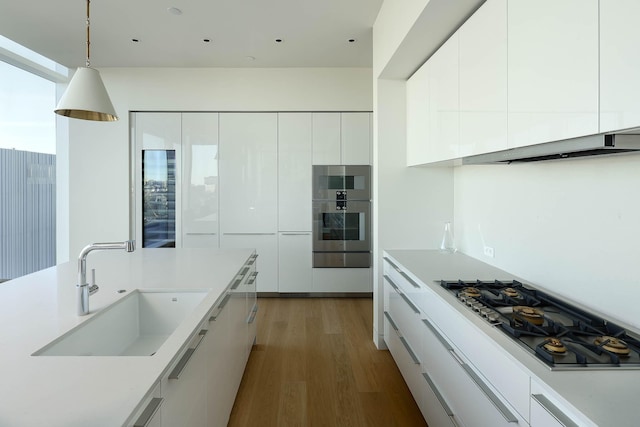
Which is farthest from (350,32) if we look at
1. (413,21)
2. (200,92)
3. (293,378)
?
(293,378)

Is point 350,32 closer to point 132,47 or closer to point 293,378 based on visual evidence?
point 132,47

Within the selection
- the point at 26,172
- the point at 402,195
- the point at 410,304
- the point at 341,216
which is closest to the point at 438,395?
the point at 410,304

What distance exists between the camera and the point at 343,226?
4816mm

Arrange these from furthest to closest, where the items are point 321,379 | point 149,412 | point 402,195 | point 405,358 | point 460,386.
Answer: point 402,195 < point 321,379 < point 405,358 < point 460,386 < point 149,412

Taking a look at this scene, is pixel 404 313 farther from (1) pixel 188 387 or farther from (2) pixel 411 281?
(1) pixel 188 387

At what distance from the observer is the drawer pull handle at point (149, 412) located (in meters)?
0.92

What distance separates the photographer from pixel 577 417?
0.89m

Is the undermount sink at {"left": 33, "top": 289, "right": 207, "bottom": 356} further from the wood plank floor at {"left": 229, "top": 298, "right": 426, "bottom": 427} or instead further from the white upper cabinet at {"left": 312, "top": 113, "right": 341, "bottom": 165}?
the white upper cabinet at {"left": 312, "top": 113, "right": 341, "bottom": 165}

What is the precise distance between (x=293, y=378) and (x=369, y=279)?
2.28 metres

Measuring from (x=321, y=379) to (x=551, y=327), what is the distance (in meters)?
1.83

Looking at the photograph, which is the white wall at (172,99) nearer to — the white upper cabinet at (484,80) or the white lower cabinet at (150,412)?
the white upper cabinet at (484,80)

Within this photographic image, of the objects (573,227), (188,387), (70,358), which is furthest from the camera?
(573,227)

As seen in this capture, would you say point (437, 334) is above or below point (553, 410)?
below

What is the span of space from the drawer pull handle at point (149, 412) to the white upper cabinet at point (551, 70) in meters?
1.58
